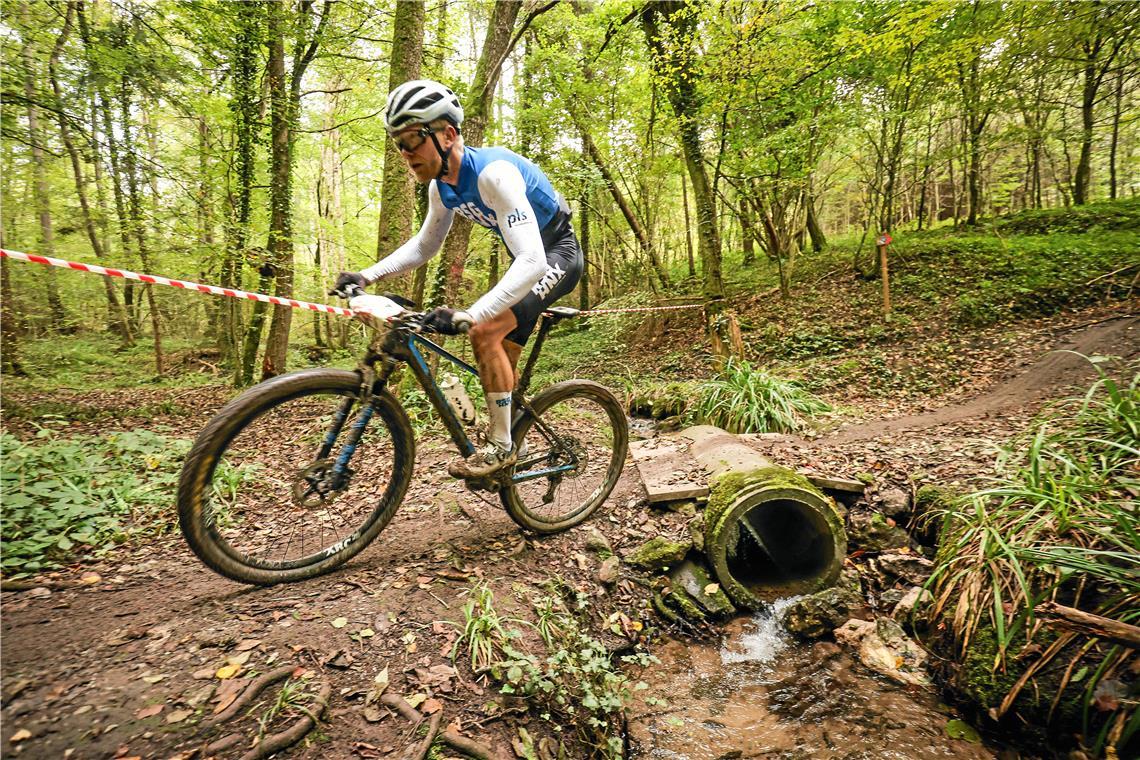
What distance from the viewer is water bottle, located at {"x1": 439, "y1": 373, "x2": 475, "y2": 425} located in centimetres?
267

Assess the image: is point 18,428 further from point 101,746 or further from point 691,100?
point 691,100

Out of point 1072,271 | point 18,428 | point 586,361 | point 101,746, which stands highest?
point 1072,271

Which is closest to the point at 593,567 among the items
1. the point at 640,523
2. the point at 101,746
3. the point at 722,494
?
the point at 640,523

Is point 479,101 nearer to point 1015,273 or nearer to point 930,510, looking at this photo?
point 930,510

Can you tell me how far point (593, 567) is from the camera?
9.89 ft

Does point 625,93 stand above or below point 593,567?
above

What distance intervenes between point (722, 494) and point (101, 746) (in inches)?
131

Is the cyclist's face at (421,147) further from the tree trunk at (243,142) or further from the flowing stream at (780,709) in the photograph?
the tree trunk at (243,142)

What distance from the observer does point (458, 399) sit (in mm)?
2682

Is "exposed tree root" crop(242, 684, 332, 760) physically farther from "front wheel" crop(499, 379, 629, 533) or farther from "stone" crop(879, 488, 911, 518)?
"stone" crop(879, 488, 911, 518)

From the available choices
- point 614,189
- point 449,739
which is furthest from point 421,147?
point 614,189

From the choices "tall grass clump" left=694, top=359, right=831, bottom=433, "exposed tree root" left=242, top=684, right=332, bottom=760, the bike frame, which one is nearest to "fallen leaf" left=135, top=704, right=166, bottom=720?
"exposed tree root" left=242, top=684, right=332, bottom=760

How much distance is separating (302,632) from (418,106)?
Answer: 2.45 meters

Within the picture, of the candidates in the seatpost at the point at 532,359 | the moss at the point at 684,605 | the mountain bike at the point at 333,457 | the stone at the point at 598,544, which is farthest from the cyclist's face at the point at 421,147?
the moss at the point at 684,605
